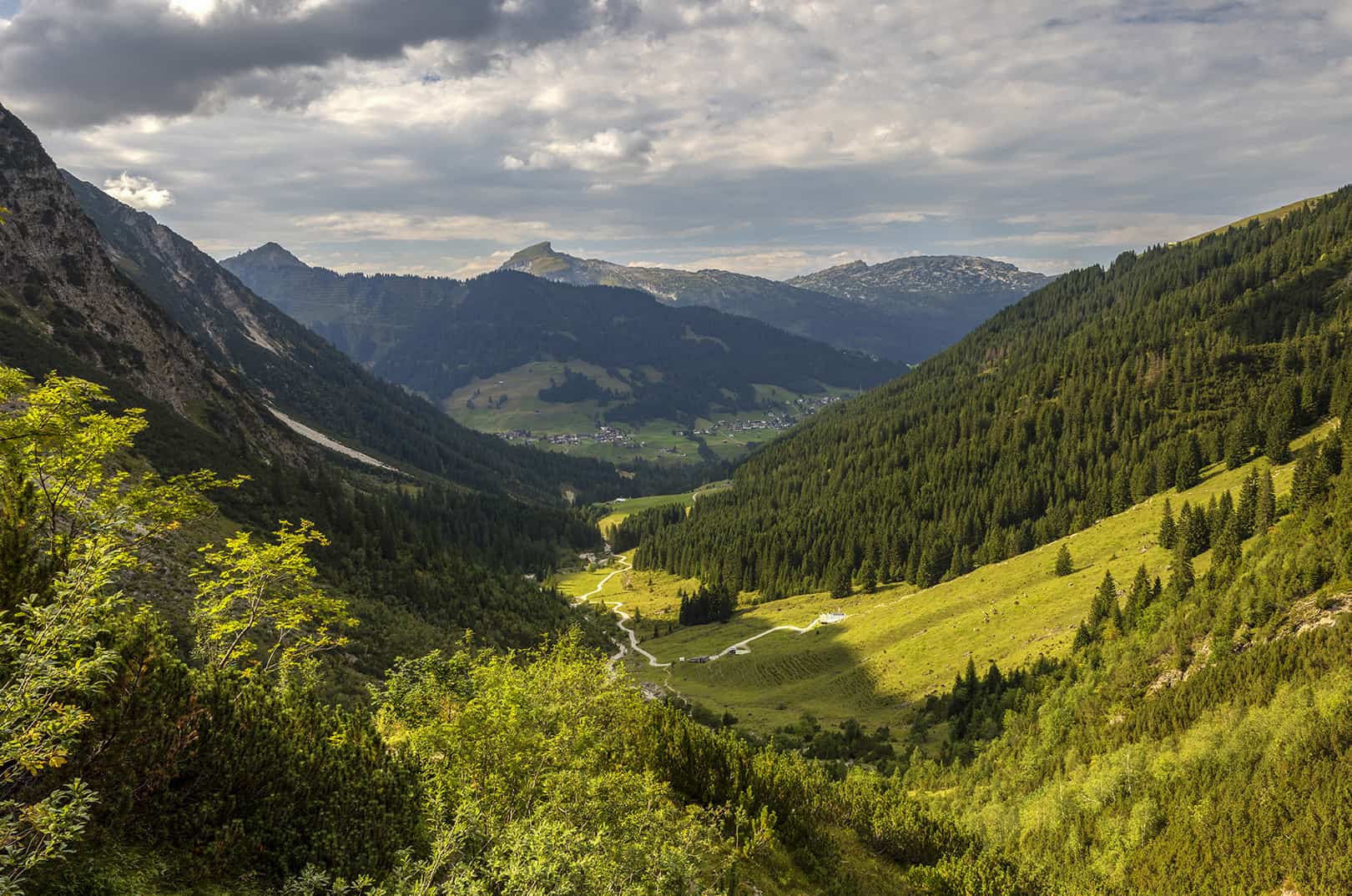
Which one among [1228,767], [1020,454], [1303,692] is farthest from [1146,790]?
[1020,454]

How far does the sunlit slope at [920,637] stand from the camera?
10375 cm

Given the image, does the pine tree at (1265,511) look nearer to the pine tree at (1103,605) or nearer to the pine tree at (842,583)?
the pine tree at (1103,605)

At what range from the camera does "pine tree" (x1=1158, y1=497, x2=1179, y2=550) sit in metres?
105

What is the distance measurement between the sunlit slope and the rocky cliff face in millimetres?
110222

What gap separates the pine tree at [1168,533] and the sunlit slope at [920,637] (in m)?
2.04

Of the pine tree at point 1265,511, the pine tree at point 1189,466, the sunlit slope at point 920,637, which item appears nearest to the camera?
the pine tree at point 1265,511

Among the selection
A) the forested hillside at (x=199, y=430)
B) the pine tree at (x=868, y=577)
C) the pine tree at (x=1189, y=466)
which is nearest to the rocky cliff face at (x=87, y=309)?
the forested hillside at (x=199, y=430)

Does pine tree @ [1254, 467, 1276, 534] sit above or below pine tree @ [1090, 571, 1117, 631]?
above

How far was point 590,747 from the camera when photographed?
30672mm

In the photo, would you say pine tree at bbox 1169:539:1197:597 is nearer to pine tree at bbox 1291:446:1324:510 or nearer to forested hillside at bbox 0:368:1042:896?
pine tree at bbox 1291:446:1324:510

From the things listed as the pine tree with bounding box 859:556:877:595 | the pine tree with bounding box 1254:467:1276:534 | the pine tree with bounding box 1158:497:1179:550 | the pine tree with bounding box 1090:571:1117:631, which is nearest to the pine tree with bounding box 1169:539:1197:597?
the pine tree with bounding box 1090:571:1117:631

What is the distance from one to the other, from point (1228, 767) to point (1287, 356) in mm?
181771

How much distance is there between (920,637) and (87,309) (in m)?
184

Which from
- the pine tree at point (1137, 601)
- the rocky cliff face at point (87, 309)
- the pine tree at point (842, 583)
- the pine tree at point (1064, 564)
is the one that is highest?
the rocky cliff face at point (87, 309)
